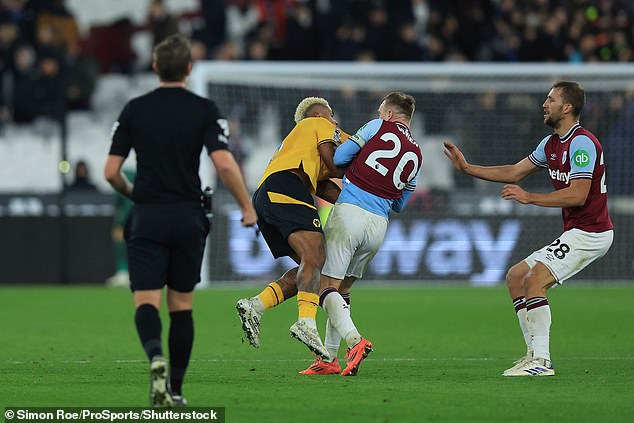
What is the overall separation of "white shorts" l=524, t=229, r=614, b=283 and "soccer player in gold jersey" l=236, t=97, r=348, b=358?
1.66 meters

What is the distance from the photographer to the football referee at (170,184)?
694 centimetres

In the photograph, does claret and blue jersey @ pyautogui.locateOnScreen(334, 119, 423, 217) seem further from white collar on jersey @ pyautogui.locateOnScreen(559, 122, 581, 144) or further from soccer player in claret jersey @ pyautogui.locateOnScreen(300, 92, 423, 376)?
white collar on jersey @ pyautogui.locateOnScreen(559, 122, 581, 144)

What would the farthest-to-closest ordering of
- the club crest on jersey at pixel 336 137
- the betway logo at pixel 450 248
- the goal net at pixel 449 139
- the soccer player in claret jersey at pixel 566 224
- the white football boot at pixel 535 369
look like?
1. the betway logo at pixel 450 248
2. the goal net at pixel 449 139
3. the club crest on jersey at pixel 336 137
4. the soccer player in claret jersey at pixel 566 224
5. the white football boot at pixel 535 369

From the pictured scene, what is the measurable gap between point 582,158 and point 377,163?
1506mm

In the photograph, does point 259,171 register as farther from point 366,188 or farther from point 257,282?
point 366,188

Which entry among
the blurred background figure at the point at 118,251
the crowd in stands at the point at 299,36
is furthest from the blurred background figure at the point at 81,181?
the crowd in stands at the point at 299,36

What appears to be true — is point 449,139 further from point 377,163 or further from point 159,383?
point 159,383

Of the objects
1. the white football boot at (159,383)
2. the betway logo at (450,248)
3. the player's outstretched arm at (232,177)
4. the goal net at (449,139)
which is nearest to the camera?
the white football boot at (159,383)

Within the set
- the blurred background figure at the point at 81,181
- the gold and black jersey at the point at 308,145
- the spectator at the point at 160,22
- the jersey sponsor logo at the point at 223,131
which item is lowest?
the blurred background figure at the point at 81,181

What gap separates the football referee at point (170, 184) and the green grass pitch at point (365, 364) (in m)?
0.57

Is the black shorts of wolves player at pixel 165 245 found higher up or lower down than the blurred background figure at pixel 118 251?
higher up

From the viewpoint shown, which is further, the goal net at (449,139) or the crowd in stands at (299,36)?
the crowd in stands at (299,36)

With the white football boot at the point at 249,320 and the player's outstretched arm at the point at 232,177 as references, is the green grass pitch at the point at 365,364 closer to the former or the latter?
the white football boot at the point at 249,320

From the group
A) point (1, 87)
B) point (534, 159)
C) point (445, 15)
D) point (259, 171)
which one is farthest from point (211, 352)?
point (445, 15)
